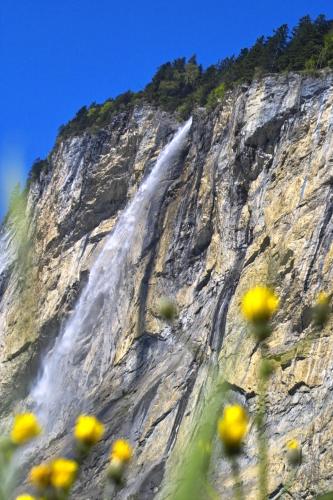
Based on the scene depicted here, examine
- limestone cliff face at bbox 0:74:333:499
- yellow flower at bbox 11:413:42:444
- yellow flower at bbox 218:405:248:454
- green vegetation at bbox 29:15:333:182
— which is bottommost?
yellow flower at bbox 218:405:248:454

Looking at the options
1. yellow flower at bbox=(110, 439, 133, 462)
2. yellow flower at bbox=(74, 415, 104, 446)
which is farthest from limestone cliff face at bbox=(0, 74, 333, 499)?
yellow flower at bbox=(74, 415, 104, 446)

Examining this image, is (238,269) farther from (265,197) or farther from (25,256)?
(25,256)

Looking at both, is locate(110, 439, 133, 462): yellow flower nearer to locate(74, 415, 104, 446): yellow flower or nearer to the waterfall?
locate(74, 415, 104, 446): yellow flower

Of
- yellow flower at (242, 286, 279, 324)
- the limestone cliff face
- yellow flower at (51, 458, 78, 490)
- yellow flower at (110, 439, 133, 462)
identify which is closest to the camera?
yellow flower at (51, 458, 78, 490)

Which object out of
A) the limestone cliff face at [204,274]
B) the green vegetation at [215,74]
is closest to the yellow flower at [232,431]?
the limestone cliff face at [204,274]

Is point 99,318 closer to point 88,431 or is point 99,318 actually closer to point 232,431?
point 88,431

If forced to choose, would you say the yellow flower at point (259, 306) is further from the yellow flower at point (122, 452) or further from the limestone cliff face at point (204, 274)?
the limestone cliff face at point (204, 274)
